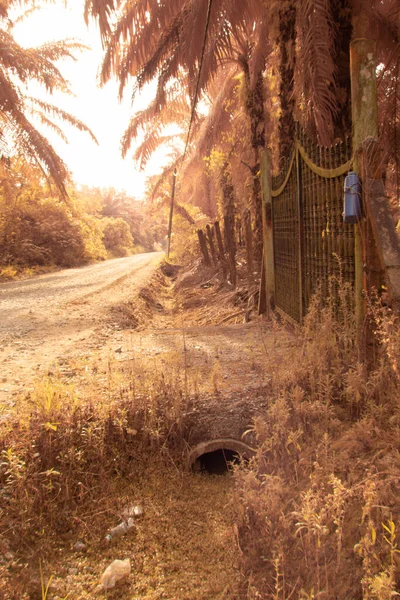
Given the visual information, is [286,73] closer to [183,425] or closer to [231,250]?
[231,250]

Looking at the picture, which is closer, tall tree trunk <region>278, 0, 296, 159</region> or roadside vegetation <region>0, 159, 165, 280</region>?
tall tree trunk <region>278, 0, 296, 159</region>

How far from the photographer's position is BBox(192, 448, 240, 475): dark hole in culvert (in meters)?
2.90

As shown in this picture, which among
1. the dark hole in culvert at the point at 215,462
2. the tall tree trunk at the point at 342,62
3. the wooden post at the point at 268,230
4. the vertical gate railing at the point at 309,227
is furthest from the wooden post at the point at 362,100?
the wooden post at the point at 268,230

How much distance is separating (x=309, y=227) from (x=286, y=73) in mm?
→ 3290

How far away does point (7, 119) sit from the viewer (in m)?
11.3

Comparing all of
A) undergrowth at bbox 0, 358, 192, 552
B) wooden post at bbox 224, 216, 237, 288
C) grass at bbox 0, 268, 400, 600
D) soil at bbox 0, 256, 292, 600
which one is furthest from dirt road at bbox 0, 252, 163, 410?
wooden post at bbox 224, 216, 237, 288

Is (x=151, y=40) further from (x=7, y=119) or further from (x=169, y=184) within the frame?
(x=169, y=184)

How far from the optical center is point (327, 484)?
1998mm

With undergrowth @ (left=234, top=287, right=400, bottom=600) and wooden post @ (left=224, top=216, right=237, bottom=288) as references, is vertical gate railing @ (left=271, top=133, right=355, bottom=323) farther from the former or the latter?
wooden post @ (left=224, top=216, right=237, bottom=288)

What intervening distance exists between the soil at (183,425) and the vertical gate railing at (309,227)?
0.62 metres

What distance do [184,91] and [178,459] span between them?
427 inches

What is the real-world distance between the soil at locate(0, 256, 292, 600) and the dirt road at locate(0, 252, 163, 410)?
25 millimetres

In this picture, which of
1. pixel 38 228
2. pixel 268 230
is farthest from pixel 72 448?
pixel 38 228

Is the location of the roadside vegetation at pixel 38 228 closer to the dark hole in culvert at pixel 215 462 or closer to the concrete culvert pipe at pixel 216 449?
the dark hole in culvert at pixel 215 462
